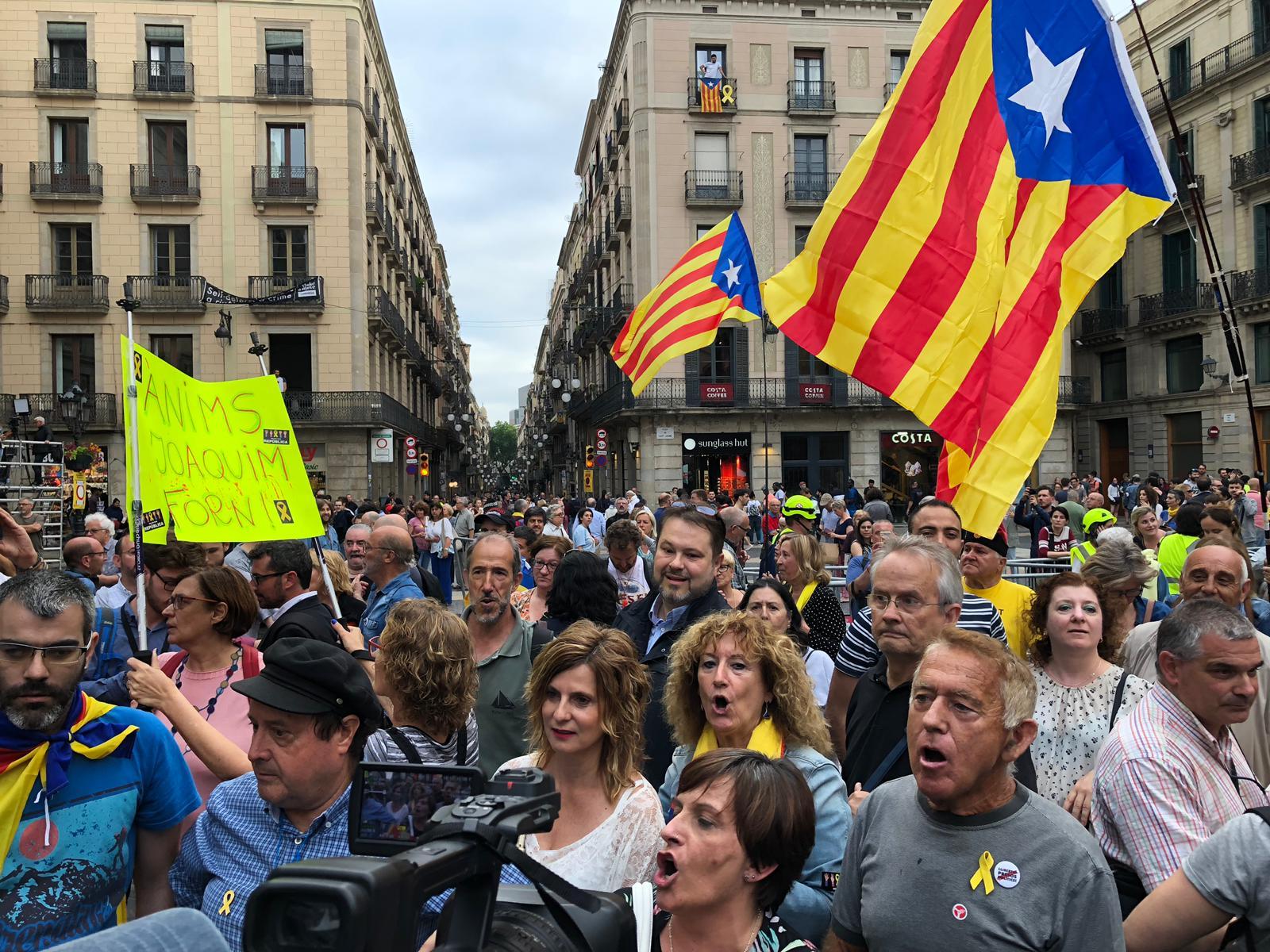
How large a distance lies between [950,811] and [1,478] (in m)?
18.3

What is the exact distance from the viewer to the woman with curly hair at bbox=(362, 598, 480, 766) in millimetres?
3488

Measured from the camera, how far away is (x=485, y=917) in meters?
1.44

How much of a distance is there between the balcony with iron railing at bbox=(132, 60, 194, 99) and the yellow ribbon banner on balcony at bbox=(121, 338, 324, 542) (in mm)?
32818

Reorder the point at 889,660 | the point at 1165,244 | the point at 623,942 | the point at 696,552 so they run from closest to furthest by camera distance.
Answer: the point at 623,942
the point at 889,660
the point at 696,552
the point at 1165,244

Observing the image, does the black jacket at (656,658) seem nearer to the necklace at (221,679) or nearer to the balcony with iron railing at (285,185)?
the necklace at (221,679)

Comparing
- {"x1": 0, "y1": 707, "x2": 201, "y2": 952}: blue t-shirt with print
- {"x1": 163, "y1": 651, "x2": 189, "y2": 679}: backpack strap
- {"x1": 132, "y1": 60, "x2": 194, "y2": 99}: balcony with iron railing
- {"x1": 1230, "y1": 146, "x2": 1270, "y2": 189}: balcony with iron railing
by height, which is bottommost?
{"x1": 0, "y1": 707, "x2": 201, "y2": 952}: blue t-shirt with print

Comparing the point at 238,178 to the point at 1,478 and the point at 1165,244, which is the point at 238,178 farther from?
the point at 1165,244

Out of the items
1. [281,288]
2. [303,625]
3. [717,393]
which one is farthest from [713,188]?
[303,625]

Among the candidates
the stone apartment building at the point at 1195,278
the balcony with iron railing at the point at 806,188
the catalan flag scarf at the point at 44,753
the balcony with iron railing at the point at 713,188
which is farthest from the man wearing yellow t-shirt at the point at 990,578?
the balcony with iron railing at the point at 806,188

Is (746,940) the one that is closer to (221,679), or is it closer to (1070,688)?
(1070,688)

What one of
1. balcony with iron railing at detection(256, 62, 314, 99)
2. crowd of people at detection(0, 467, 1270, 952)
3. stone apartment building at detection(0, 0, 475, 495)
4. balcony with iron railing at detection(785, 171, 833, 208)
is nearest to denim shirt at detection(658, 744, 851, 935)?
crowd of people at detection(0, 467, 1270, 952)

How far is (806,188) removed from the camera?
3731 centimetres

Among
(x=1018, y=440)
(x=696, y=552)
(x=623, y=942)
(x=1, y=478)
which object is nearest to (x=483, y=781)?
(x=623, y=942)

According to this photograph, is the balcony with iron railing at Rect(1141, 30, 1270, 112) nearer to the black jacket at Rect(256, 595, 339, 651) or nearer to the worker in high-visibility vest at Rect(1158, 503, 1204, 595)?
the worker in high-visibility vest at Rect(1158, 503, 1204, 595)
